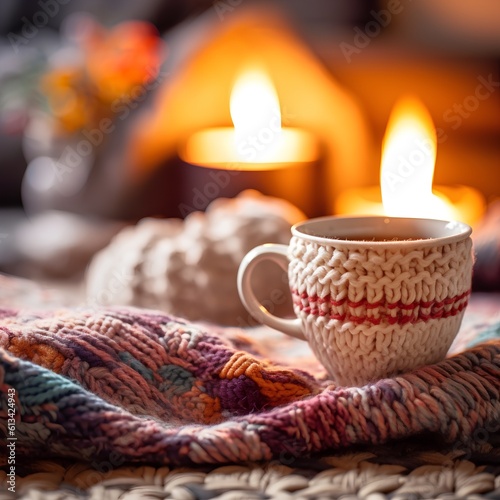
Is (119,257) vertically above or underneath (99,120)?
underneath

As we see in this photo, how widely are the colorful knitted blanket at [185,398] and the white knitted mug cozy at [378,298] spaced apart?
0.9 inches

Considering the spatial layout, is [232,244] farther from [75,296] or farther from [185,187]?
[185,187]

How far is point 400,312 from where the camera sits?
1.69 feet

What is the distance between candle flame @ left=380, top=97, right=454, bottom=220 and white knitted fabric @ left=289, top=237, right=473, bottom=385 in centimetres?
33

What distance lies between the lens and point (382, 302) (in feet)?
1.69

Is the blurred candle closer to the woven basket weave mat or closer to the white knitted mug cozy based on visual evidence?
the white knitted mug cozy

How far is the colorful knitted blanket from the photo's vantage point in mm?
464

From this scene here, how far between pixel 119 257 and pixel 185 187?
33cm

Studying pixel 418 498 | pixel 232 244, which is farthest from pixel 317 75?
pixel 418 498

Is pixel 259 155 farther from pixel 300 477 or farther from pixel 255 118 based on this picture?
pixel 300 477

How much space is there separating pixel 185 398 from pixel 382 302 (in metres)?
0.15

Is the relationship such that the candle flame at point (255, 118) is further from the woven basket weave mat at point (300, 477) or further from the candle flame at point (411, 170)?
the woven basket weave mat at point (300, 477)

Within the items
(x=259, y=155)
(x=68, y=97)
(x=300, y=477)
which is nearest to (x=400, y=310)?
(x=300, y=477)

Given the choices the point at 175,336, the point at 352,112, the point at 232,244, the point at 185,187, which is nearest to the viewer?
the point at 175,336
